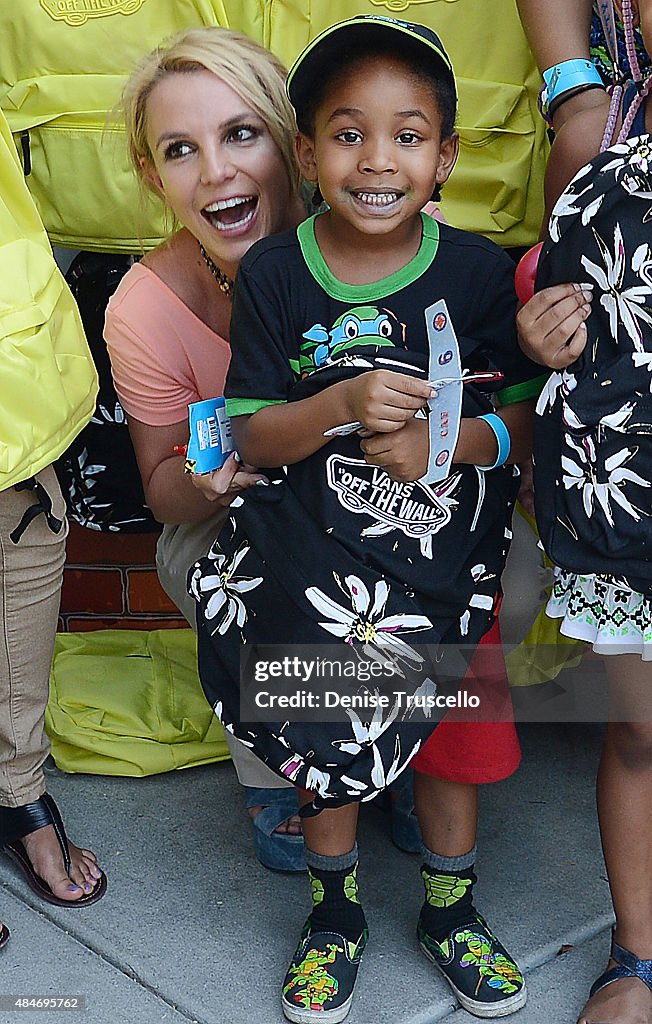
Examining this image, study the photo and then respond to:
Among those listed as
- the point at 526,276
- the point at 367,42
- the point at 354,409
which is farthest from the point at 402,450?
the point at 367,42

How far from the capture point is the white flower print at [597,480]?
1.70m

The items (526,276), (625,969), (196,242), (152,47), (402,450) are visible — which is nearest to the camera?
(402,450)

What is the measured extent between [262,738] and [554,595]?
18.9 inches

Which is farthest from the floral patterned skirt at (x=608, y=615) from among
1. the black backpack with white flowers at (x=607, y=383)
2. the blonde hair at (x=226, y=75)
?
the blonde hair at (x=226, y=75)

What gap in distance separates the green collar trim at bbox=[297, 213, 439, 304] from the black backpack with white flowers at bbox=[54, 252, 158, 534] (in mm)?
916

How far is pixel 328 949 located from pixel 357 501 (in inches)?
29.3

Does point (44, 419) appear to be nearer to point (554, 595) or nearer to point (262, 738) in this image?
point (262, 738)

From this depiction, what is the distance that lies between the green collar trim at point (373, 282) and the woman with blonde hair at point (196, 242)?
0.30m

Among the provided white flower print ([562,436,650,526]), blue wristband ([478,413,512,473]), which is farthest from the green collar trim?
white flower print ([562,436,650,526])

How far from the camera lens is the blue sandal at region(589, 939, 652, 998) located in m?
1.95

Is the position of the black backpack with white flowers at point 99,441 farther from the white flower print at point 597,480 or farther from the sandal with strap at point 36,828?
the white flower print at point 597,480

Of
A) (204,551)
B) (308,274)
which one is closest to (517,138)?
(308,274)

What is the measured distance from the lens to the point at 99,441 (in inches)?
106

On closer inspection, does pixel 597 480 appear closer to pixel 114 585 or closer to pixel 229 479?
pixel 229 479
